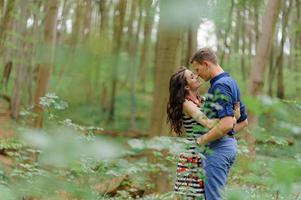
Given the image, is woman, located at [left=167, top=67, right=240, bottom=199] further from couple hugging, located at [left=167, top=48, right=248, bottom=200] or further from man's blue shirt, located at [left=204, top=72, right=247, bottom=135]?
man's blue shirt, located at [left=204, top=72, right=247, bottom=135]

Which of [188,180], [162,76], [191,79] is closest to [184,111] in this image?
[191,79]

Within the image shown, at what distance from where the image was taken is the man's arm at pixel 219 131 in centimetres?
370

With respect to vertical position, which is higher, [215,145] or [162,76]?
[162,76]

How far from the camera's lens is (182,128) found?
4289mm

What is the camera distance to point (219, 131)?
370 centimetres

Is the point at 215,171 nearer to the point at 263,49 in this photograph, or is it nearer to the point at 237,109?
the point at 237,109

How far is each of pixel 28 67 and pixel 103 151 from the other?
18273 mm

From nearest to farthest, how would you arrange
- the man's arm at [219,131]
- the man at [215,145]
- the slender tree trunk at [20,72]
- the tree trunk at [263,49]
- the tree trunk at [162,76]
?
the man's arm at [219,131] → the man at [215,145] → the tree trunk at [162,76] → the tree trunk at [263,49] → the slender tree trunk at [20,72]

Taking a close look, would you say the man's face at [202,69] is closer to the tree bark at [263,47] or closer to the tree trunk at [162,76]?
the tree trunk at [162,76]

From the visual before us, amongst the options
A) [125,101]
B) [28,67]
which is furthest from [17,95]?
[125,101]

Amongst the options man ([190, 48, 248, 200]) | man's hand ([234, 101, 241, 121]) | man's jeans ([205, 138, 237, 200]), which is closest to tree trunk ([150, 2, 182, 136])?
man's hand ([234, 101, 241, 121])

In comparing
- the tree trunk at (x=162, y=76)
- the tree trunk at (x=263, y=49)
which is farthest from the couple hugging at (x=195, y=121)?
the tree trunk at (x=263, y=49)

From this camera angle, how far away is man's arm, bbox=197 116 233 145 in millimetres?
3696

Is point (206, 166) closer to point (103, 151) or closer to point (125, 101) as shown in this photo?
point (103, 151)
